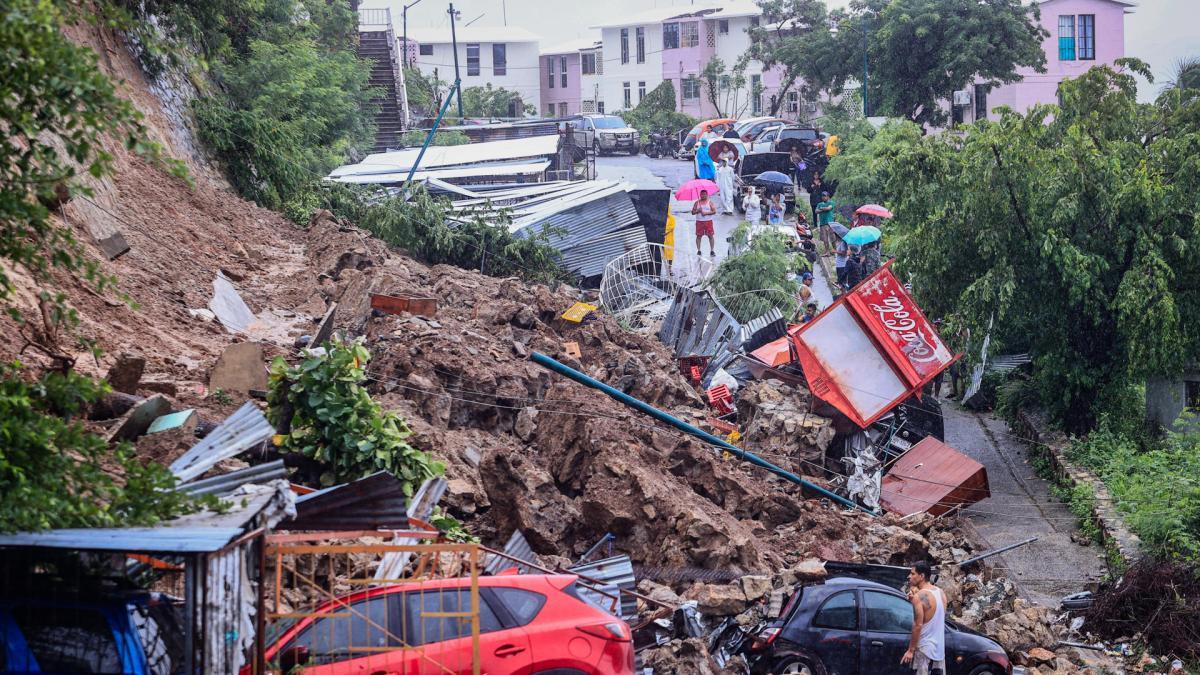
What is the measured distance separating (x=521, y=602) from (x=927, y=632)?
3601mm

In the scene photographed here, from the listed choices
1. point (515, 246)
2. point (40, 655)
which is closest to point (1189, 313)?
point (515, 246)

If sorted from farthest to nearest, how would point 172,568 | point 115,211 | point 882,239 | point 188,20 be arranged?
point 882,239, point 188,20, point 115,211, point 172,568

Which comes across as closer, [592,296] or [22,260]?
[22,260]

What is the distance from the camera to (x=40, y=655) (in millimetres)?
5969

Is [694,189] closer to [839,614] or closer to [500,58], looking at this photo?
[839,614]

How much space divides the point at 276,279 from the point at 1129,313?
12141 millimetres

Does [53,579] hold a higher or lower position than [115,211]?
lower

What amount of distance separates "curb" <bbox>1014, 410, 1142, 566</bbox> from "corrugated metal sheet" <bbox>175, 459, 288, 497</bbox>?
31.7 ft

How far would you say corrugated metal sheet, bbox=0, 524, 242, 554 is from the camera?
5.61m

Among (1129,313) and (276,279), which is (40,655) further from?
(1129,313)

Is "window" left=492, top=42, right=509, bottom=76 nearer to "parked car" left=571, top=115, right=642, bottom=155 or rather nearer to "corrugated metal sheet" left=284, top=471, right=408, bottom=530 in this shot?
"parked car" left=571, top=115, right=642, bottom=155

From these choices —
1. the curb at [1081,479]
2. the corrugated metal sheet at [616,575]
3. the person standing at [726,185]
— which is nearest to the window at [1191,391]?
the curb at [1081,479]

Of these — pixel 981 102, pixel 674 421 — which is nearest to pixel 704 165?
pixel 981 102

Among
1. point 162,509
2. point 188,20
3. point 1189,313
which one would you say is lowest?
point 1189,313
